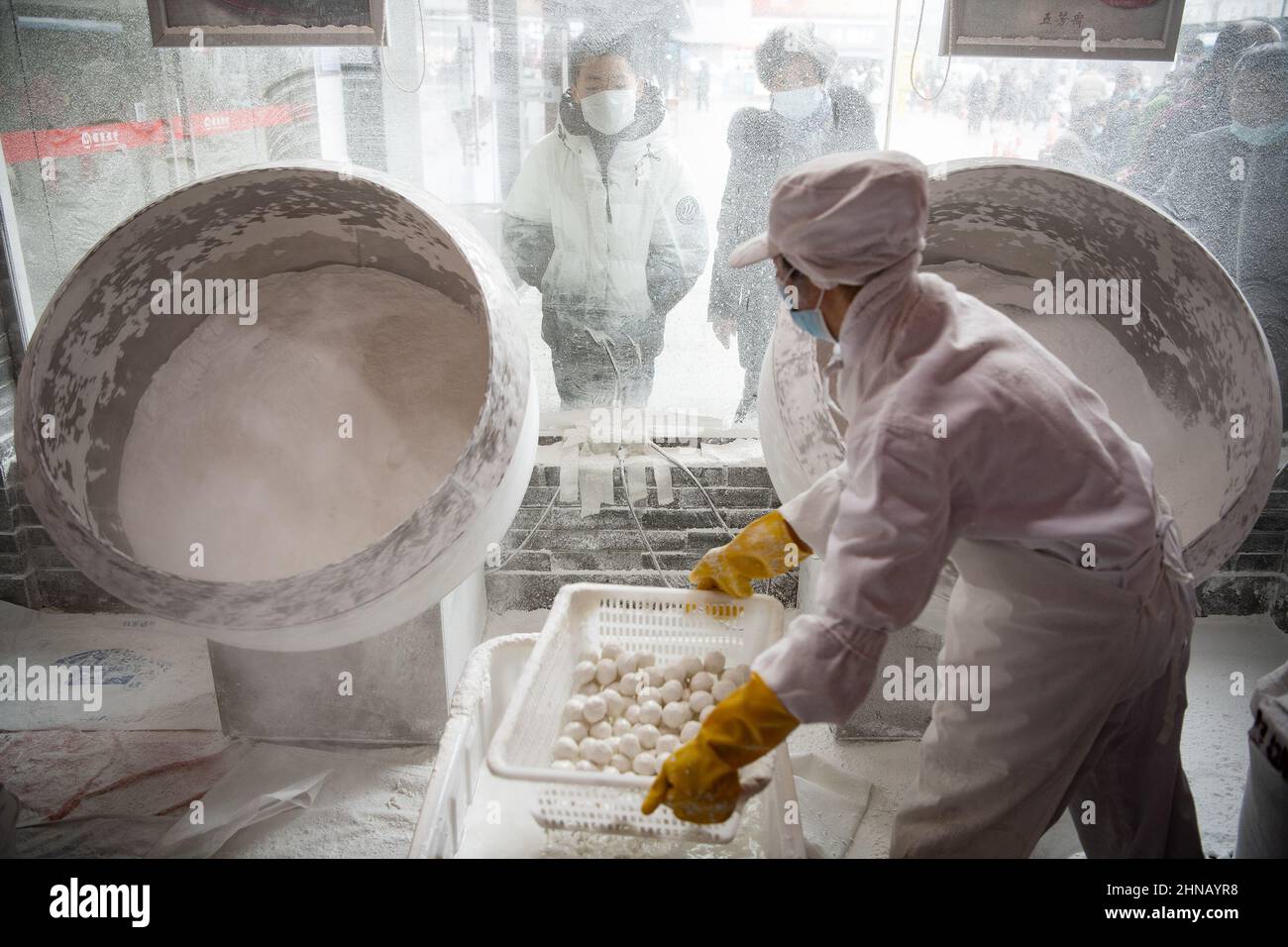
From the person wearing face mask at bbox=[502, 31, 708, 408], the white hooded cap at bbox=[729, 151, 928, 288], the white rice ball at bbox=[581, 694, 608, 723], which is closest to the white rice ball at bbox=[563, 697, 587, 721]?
the white rice ball at bbox=[581, 694, 608, 723]

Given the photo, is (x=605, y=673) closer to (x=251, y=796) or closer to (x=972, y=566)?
(x=972, y=566)

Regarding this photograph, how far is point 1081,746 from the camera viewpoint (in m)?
1.36

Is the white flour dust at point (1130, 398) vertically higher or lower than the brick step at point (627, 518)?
higher

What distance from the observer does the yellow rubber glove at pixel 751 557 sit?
63.6 inches

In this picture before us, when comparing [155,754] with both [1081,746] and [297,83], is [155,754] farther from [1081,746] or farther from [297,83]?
[1081,746]

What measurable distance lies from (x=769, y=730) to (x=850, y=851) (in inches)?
33.4

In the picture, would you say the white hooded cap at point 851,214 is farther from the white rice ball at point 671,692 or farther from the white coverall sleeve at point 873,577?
the white rice ball at point 671,692

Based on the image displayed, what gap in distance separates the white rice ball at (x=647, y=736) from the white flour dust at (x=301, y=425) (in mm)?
614

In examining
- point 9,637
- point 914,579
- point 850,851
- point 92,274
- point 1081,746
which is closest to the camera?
point 914,579

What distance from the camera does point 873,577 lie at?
113 centimetres

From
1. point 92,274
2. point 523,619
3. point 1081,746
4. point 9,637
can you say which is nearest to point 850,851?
point 1081,746

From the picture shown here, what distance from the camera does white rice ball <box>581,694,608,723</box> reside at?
5.42ft

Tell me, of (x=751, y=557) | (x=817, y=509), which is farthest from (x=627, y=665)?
(x=817, y=509)

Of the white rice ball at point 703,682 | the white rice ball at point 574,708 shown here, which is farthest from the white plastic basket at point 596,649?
the white rice ball at point 703,682
